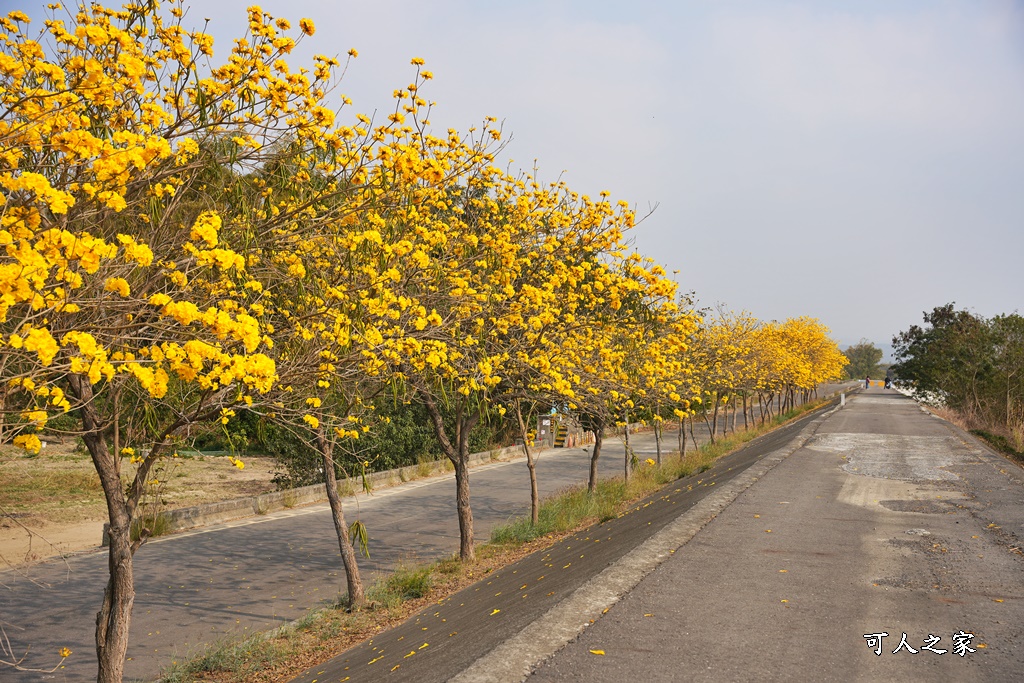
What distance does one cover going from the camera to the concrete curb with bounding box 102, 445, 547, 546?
14.4 m

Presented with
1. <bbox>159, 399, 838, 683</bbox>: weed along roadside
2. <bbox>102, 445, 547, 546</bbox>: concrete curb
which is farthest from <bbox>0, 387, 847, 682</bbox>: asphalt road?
<bbox>159, 399, 838, 683</bbox>: weed along roadside

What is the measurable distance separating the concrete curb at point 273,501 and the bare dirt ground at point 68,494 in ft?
1.80

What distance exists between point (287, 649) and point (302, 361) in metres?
3.82

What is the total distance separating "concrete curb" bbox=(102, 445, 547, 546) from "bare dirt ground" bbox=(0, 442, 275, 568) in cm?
55

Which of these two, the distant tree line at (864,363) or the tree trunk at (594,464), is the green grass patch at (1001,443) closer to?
the tree trunk at (594,464)

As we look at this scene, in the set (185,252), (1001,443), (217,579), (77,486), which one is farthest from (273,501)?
(1001,443)

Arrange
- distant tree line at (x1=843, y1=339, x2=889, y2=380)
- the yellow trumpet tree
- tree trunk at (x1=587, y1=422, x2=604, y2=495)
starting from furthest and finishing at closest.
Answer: distant tree line at (x1=843, y1=339, x2=889, y2=380)
tree trunk at (x1=587, y1=422, x2=604, y2=495)
the yellow trumpet tree

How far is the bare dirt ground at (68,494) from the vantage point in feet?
42.8

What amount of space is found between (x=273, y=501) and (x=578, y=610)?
12.8 m

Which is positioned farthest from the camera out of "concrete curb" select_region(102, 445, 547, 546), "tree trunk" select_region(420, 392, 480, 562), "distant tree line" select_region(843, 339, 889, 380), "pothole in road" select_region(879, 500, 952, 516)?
"distant tree line" select_region(843, 339, 889, 380)

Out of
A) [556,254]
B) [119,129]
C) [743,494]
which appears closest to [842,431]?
[743,494]

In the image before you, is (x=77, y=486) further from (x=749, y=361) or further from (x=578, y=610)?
A: (x=749, y=361)

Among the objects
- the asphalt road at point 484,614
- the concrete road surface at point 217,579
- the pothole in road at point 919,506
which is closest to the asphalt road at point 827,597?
the pothole in road at point 919,506

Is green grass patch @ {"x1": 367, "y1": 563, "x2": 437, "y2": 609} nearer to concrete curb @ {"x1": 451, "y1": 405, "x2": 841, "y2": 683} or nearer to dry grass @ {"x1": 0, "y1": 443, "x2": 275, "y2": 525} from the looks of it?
concrete curb @ {"x1": 451, "y1": 405, "x2": 841, "y2": 683}
